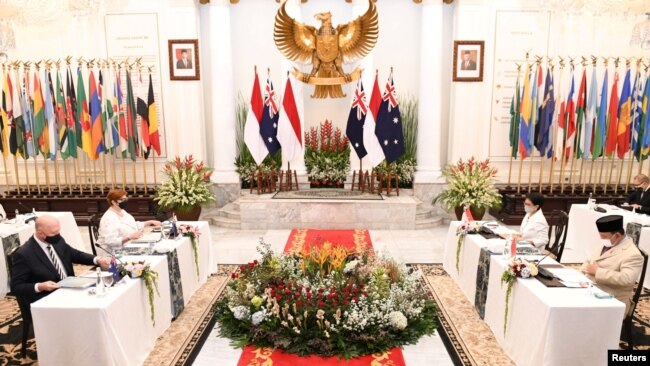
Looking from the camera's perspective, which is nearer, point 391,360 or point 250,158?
point 391,360

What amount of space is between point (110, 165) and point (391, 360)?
367 inches

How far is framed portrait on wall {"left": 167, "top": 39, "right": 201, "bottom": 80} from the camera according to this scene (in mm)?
10953

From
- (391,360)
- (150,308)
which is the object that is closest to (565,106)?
(391,360)

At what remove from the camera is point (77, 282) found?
14.6 ft

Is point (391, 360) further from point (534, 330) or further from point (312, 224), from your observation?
point (312, 224)

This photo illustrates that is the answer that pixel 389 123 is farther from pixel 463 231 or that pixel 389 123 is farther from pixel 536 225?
pixel 536 225

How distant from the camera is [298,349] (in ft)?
15.8

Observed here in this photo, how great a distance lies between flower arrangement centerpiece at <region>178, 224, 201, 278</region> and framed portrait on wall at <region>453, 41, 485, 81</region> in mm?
7194

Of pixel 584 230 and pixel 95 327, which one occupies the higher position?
pixel 95 327

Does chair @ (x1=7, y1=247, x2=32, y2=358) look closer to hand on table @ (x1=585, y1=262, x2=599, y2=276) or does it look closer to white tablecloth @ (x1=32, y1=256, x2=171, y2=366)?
white tablecloth @ (x1=32, y1=256, x2=171, y2=366)

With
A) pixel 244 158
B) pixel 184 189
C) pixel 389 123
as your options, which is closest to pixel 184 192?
pixel 184 189

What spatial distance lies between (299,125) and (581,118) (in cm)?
623

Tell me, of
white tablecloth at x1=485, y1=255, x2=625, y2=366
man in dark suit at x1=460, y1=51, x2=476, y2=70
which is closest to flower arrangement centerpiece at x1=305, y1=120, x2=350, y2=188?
man in dark suit at x1=460, y1=51, x2=476, y2=70

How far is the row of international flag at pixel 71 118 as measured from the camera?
34.6ft
